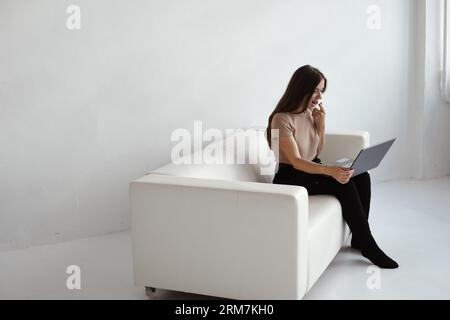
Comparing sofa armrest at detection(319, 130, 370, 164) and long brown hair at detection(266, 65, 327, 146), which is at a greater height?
long brown hair at detection(266, 65, 327, 146)

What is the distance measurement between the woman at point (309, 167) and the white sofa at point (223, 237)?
14.8 inches

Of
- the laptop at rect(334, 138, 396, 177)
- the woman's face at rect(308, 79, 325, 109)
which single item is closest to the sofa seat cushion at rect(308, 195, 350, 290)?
the laptop at rect(334, 138, 396, 177)

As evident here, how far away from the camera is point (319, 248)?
3494 mm

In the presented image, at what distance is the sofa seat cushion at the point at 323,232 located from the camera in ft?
11.1

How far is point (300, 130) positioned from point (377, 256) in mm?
815

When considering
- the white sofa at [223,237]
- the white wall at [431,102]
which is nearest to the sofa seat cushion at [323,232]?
the white sofa at [223,237]

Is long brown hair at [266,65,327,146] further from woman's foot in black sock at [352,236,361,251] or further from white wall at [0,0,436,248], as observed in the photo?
white wall at [0,0,436,248]

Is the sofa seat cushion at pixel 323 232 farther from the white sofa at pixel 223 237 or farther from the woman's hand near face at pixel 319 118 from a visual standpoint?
the woman's hand near face at pixel 319 118

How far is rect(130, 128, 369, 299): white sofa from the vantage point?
3170 millimetres

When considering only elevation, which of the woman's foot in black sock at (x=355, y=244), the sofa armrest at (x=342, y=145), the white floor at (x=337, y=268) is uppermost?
the sofa armrest at (x=342, y=145)

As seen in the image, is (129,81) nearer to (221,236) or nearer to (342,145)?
(342,145)

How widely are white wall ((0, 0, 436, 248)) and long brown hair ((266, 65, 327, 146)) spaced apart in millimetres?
983

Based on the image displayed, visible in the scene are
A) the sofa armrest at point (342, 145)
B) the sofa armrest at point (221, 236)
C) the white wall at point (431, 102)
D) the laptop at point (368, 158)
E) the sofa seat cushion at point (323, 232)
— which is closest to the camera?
the sofa armrest at point (221, 236)
